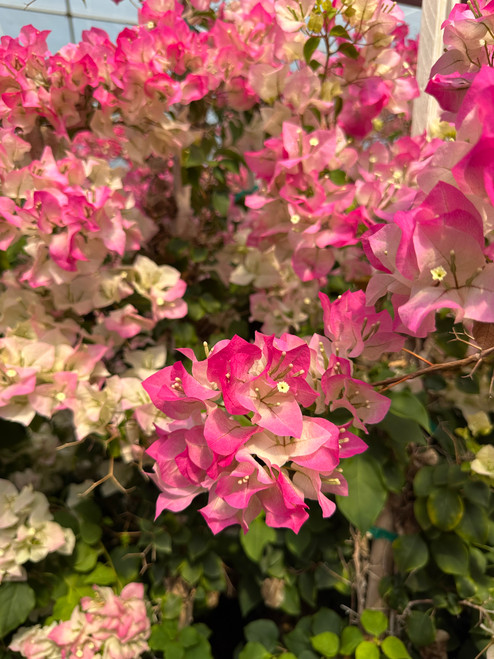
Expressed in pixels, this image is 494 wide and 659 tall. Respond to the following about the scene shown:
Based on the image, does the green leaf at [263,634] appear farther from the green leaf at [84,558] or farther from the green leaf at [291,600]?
the green leaf at [84,558]

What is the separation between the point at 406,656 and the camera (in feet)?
2.53

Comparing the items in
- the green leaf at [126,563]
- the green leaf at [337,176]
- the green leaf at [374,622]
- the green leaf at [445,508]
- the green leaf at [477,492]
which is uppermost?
the green leaf at [337,176]

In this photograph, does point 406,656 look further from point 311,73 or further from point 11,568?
point 311,73

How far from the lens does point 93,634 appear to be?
80 centimetres

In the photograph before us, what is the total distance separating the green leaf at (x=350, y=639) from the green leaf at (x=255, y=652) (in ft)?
0.46

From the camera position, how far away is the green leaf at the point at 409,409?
66 centimetres

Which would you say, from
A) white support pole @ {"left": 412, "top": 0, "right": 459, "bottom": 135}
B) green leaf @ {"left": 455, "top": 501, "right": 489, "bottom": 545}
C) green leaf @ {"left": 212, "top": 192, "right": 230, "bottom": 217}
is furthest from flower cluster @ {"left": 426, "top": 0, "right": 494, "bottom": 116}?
green leaf @ {"left": 455, "top": 501, "right": 489, "bottom": 545}

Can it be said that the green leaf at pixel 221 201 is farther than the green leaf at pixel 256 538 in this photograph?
Yes

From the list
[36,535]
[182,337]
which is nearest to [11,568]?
[36,535]

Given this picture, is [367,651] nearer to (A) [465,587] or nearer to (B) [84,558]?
(A) [465,587]

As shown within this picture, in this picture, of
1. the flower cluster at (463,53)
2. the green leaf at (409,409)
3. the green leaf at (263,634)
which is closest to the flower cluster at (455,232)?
the flower cluster at (463,53)

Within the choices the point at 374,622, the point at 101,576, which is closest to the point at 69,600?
the point at 101,576

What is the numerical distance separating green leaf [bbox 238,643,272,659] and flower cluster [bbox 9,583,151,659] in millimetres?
185

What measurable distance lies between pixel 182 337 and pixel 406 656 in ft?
2.23
